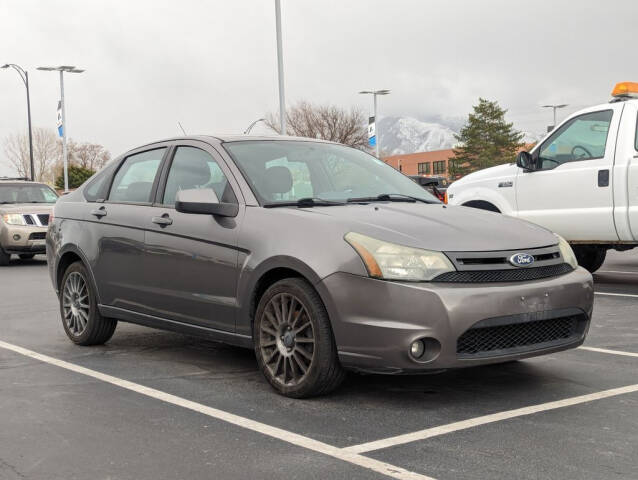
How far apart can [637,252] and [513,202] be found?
20.6 ft

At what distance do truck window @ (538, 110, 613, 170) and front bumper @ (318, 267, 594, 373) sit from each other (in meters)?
5.32

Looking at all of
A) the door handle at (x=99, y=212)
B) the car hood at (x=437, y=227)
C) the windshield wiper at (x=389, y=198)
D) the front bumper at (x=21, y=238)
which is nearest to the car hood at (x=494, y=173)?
the windshield wiper at (x=389, y=198)

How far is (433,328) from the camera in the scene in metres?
4.47

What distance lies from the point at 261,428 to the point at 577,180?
6.41m

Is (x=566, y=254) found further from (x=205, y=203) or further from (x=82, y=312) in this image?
(x=82, y=312)

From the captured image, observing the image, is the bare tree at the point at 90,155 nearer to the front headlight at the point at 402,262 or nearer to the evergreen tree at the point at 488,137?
the evergreen tree at the point at 488,137

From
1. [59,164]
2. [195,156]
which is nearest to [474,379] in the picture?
[195,156]

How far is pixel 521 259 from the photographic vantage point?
4.80 meters

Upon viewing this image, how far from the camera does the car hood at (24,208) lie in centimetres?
1633

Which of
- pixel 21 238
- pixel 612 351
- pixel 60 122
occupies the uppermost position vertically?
pixel 60 122

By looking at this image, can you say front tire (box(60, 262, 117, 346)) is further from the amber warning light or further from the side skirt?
the amber warning light

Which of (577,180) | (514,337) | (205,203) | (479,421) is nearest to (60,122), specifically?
(577,180)

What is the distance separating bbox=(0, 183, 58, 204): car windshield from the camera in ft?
57.0

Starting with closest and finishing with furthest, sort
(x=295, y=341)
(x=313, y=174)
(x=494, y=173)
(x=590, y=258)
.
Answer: (x=295, y=341), (x=313, y=174), (x=494, y=173), (x=590, y=258)
